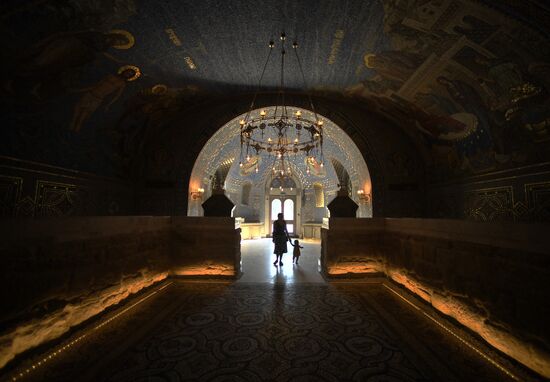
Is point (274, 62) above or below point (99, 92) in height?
above

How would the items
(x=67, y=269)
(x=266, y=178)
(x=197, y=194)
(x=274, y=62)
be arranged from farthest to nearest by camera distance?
(x=266, y=178), (x=197, y=194), (x=274, y=62), (x=67, y=269)

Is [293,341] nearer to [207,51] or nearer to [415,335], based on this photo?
[415,335]

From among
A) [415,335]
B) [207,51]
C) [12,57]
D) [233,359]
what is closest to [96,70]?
[12,57]

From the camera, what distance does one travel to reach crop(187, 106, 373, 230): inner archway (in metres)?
10.5

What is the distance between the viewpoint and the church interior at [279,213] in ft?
8.32

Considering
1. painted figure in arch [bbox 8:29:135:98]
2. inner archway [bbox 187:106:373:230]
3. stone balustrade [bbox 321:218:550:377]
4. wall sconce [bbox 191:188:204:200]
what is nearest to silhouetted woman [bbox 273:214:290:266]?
stone balustrade [bbox 321:218:550:377]

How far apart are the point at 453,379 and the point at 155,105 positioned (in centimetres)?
1044

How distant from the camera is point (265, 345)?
2.81 meters

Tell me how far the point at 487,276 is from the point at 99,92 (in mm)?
9824

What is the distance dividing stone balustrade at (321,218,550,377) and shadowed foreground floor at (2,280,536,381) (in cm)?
30

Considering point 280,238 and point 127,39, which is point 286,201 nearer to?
point 280,238

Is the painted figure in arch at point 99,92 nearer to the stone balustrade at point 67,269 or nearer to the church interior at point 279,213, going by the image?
the church interior at point 279,213

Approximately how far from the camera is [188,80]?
323 inches

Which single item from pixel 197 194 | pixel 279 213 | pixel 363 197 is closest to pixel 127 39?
pixel 279 213
